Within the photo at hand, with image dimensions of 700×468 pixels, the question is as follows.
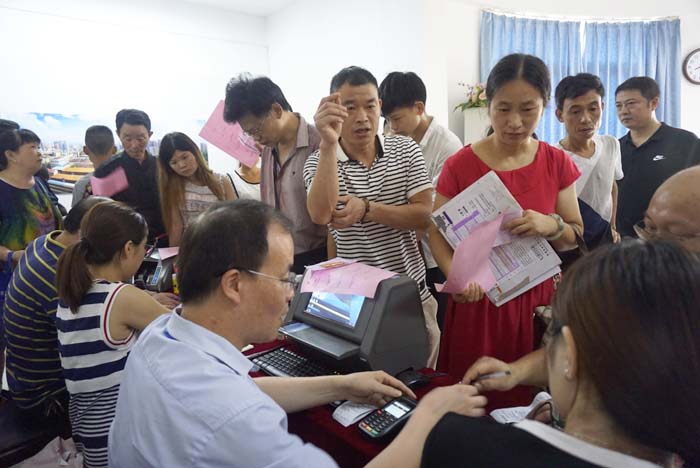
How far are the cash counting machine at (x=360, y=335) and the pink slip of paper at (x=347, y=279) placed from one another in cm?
3

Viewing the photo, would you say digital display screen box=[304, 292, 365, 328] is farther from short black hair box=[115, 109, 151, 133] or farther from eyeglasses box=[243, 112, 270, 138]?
short black hair box=[115, 109, 151, 133]

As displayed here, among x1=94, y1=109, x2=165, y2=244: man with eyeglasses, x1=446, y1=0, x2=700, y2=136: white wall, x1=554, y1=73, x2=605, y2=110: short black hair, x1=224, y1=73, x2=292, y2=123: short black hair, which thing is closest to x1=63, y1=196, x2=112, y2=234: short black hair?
x1=224, y1=73, x2=292, y2=123: short black hair

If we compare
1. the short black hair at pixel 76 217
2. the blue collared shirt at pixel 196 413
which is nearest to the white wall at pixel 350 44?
the short black hair at pixel 76 217

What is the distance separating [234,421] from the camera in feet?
2.26

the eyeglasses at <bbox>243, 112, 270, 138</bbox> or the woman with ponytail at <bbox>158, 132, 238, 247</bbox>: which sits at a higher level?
the eyeglasses at <bbox>243, 112, 270, 138</bbox>

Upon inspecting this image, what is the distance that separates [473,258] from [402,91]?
51.2 inches

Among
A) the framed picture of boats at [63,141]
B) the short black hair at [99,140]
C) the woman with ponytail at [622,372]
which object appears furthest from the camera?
the framed picture of boats at [63,141]

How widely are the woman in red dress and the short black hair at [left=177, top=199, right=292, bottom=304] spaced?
24.2 inches

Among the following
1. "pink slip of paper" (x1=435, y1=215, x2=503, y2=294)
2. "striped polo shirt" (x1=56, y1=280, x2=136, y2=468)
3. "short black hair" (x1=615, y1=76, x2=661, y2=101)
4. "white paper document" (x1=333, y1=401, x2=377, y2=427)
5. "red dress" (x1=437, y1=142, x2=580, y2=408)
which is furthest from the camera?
"short black hair" (x1=615, y1=76, x2=661, y2=101)

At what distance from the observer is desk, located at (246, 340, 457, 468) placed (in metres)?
0.89

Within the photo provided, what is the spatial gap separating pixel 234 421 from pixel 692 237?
3.20ft

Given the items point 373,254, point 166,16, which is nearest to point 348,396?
point 373,254

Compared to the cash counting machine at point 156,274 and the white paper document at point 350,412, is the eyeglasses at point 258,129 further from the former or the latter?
the white paper document at point 350,412

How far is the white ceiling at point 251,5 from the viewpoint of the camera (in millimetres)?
4816
